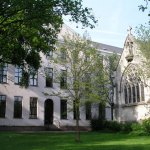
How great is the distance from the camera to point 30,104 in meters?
47.9

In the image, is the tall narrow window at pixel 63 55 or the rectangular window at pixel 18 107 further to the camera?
the rectangular window at pixel 18 107

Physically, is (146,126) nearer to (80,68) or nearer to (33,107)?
(80,68)

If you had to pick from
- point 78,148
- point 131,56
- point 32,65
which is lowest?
point 78,148

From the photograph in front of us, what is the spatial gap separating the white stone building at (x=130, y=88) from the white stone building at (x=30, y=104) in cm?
434

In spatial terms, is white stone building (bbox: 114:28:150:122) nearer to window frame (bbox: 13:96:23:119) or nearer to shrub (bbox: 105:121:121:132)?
shrub (bbox: 105:121:121:132)

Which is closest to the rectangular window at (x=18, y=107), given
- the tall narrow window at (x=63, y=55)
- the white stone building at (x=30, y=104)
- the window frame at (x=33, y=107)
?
the white stone building at (x=30, y=104)

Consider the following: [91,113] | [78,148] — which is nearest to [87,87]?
[78,148]

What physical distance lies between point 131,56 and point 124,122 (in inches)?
321

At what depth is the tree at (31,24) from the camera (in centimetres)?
1791

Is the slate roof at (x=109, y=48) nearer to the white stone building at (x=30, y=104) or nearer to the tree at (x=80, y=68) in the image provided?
the white stone building at (x=30, y=104)

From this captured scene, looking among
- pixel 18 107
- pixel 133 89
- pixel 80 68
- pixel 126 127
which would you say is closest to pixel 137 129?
pixel 126 127

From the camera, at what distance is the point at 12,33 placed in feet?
80.8

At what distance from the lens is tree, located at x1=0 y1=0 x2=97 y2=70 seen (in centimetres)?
1791

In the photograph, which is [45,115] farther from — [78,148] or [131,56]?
[78,148]
